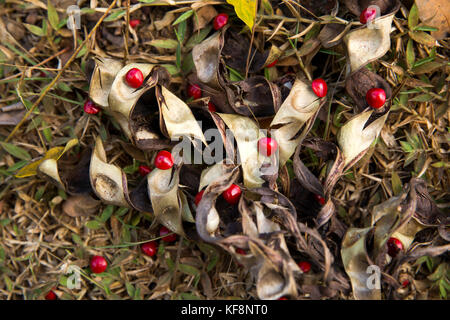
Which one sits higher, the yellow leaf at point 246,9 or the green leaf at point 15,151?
the yellow leaf at point 246,9

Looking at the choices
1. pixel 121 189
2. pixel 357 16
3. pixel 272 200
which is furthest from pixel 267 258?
pixel 357 16

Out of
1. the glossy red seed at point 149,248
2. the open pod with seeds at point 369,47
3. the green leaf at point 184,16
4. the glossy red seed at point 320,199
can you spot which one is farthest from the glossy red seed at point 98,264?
the open pod with seeds at point 369,47

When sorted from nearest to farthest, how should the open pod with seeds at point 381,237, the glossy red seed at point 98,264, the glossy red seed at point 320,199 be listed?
the open pod with seeds at point 381,237
the glossy red seed at point 320,199
the glossy red seed at point 98,264

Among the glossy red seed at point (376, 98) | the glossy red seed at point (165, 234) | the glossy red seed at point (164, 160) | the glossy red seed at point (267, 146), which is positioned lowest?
the glossy red seed at point (165, 234)

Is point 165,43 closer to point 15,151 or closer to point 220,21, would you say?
point 220,21

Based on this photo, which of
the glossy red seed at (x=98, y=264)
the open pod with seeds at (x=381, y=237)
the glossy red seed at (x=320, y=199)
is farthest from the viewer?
the glossy red seed at (x=98, y=264)

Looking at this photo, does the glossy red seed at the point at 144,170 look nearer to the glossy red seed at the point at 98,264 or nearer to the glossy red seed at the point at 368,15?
the glossy red seed at the point at 98,264

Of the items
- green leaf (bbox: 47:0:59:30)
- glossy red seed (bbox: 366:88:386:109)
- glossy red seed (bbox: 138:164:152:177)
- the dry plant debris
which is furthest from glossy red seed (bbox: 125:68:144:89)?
glossy red seed (bbox: 366:88:386:109)
